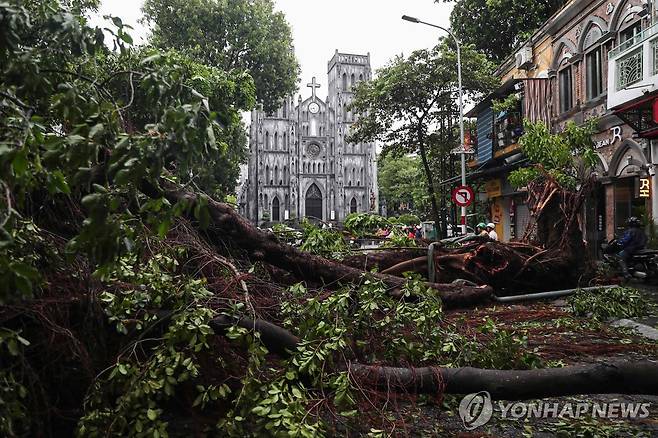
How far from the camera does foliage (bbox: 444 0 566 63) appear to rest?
21.4 metres

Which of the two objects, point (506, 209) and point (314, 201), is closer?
point (506, 209)

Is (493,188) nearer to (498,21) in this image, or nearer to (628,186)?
(498,21)

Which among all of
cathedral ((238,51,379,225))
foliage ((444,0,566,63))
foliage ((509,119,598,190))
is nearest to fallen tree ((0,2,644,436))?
foliage ((509,119,598,190))

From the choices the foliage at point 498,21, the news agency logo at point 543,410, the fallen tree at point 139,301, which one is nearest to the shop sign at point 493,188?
the foliage at point 498,21

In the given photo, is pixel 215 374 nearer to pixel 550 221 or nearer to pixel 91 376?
pixel 91 376

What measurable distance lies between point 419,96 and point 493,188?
20.3 feet

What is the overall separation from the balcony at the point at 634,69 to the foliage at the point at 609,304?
6.31m

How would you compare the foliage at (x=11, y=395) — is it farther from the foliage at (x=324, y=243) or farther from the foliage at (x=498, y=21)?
the foliage at (x=498, y=21)

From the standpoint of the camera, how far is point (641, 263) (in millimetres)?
10445

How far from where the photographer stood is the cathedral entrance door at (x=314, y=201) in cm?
6512

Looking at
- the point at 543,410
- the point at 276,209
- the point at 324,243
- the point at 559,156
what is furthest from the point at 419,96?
the point at 276,209

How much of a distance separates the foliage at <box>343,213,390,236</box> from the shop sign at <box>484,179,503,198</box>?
50.9ft

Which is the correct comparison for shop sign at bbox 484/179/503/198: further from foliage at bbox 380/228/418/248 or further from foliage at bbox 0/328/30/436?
foliage at bbox 0/328/30/436

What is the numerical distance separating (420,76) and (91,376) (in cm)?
1892
